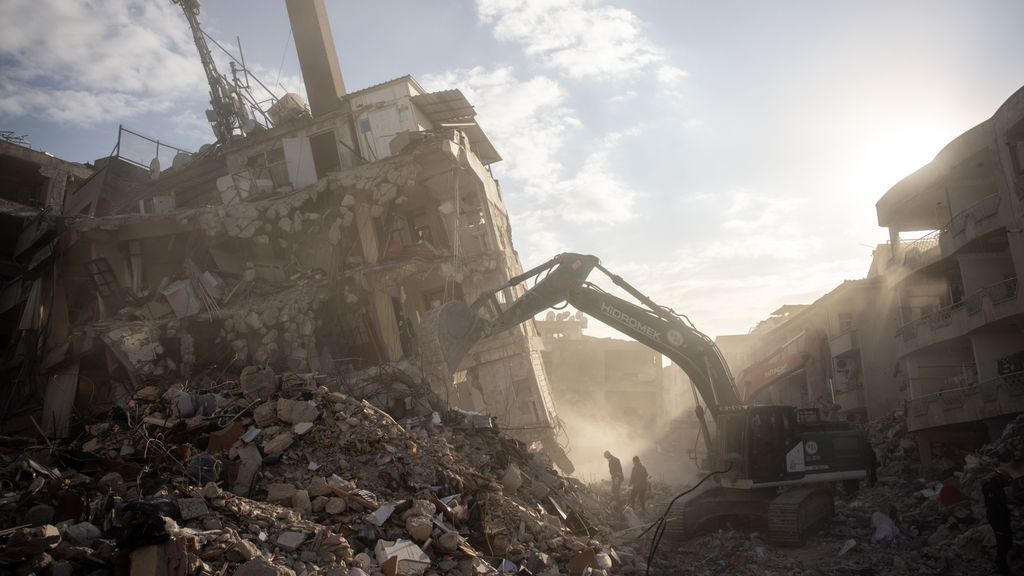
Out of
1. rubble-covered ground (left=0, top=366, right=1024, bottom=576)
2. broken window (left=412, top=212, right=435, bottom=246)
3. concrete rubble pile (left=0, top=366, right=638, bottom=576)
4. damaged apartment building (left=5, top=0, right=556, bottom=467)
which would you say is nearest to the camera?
concrete rubble pile (left=0, top=366, right=638, bottom=576)

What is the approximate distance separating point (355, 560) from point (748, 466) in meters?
7.30

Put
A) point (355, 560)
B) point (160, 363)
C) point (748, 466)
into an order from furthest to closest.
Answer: point (160, 363) < point (748, 466) < point (355, 560)

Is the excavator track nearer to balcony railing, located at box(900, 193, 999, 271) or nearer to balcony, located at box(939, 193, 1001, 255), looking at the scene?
balcony, located at box(939, 193, 1001, 255)

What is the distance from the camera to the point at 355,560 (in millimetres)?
6871

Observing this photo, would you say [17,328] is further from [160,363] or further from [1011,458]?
[1011,458]

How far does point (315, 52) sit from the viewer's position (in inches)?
1077

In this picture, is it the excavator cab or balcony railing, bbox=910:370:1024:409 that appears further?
balcony railing, bbox=910:370:1024:409

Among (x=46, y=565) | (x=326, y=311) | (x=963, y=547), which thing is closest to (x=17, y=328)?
(x=326, y=311)

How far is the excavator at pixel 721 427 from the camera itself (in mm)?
11516

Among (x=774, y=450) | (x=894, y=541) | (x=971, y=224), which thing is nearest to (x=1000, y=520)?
(x=894, y=541)

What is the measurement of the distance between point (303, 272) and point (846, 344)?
2132 centimetres

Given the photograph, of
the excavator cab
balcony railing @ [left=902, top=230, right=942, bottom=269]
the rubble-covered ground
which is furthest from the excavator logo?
balcony railing @ [left=902, top=230, right=942, bottom=269]

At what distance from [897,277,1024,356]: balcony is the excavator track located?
28.6 feet

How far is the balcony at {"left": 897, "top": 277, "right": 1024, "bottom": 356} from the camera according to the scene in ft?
54.9
